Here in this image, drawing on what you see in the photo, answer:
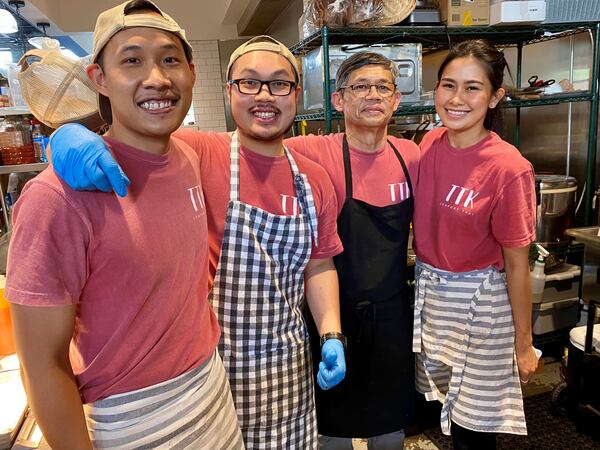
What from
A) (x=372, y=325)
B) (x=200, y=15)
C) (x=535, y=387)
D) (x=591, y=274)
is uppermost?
(x=200, y=15)

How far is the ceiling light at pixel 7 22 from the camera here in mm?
4293

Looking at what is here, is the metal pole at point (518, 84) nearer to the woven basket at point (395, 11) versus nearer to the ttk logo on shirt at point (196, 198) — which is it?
the woven basket at point (395, 11)

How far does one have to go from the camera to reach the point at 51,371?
837 millimetres

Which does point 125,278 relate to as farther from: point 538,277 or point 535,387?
point 535,387

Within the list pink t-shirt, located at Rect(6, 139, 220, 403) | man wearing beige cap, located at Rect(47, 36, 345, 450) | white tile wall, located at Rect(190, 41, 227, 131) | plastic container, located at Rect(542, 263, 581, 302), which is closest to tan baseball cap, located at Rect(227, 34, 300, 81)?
man wearing beige cap, located at Rect(47, 36, 345, 450)

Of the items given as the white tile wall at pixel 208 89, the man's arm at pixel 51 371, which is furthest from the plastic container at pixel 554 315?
the white tile wall at pixel 208 89

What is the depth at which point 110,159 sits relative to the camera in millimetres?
851

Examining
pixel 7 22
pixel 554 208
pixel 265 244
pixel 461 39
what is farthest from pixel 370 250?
pixel 7 22

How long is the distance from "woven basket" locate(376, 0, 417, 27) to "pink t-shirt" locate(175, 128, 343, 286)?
1250 millimetres

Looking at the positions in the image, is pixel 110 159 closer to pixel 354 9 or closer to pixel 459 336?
pixel 459 336

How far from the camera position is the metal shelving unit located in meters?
2.28

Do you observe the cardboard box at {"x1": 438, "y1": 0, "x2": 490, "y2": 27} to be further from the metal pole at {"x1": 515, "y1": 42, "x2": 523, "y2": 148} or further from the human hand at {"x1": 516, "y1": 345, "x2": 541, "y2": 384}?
the human hand at {"x1": 516, "y1": 345, "x2": 541, "y2": 384}

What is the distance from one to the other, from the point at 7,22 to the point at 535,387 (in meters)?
5.40

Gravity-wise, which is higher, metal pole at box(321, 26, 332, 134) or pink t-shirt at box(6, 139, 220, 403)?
metal pole at box(321, 26, 332, 134)
